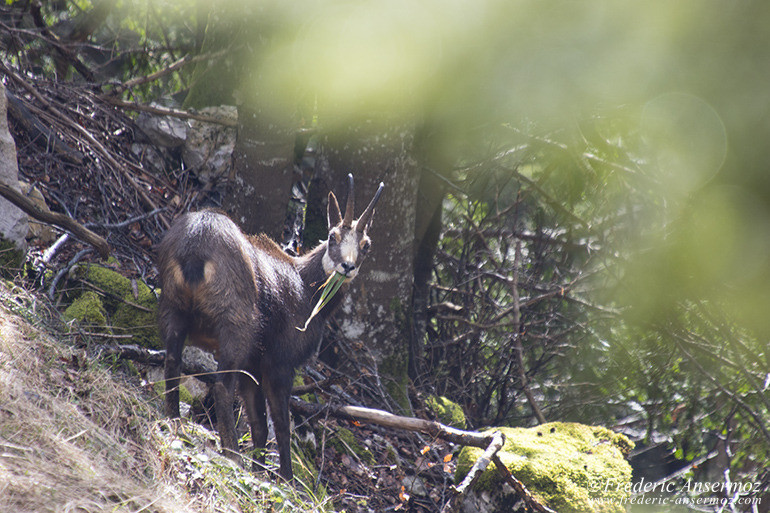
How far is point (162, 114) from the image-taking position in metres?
6.45

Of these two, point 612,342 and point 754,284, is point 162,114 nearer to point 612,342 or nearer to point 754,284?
point 612,342

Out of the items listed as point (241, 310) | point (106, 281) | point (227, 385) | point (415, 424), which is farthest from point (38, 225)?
point (415, 424)

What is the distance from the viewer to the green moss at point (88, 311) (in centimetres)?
452

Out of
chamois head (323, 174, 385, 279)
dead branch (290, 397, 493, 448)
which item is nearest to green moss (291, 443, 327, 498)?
dead branch (290, 397, 493, 448)

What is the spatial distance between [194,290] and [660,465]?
5.66 m

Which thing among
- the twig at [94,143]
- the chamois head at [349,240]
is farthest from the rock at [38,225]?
the chamois head at [349,240]

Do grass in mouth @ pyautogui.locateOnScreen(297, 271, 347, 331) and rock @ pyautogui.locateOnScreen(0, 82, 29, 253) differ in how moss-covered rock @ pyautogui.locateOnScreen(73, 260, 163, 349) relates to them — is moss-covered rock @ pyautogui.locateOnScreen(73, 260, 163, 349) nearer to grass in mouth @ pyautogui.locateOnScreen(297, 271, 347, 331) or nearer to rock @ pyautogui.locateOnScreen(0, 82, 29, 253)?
rock @ pyautogui.locateOnScreen(0, 82, 29, 253)

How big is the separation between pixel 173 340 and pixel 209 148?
301 centimetres

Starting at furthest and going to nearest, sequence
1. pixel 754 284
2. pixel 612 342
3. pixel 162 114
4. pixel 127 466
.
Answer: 1. pixel 612 342
2. pixel 162 114
3. pixel 754 284
4. pixel 127 466

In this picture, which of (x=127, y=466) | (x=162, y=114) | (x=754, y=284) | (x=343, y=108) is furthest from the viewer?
(x=162, y=114)

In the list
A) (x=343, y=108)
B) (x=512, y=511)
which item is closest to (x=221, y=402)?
(x=512, y=511)

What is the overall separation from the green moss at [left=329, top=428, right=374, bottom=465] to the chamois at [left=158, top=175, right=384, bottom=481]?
2.49 ft

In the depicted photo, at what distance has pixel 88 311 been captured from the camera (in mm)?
4617

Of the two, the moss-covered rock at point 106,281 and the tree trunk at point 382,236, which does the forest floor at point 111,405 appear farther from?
the tree trunk at point 382,236
